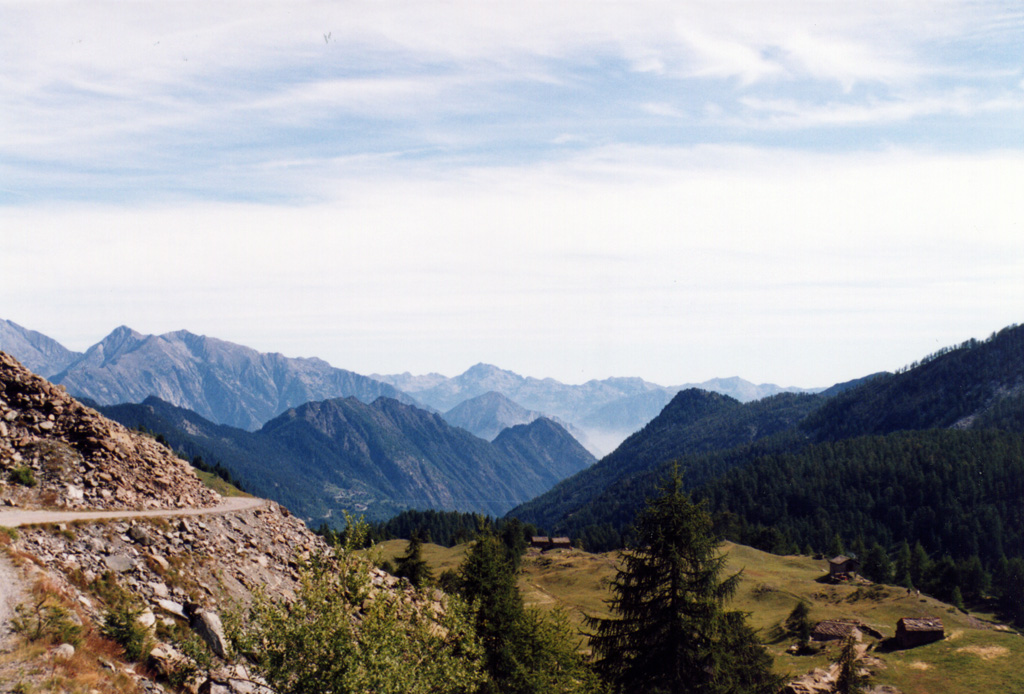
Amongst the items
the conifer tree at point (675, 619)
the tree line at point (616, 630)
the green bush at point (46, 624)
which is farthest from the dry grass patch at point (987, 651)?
the green bush at point (46, 624)

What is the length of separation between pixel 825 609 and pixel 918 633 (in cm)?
2147

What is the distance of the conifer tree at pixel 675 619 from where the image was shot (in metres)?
37.4

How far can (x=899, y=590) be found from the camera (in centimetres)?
10738

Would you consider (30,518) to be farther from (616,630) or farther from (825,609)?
(825,609)

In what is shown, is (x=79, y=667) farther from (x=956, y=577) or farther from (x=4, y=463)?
(x=956, y=577)

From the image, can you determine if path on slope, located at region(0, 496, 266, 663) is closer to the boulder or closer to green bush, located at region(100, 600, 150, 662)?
green bush, located at region(100, 600, 150, 662)

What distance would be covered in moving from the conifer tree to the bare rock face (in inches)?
1242

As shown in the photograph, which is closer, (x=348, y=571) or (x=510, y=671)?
(x=348, y=571)

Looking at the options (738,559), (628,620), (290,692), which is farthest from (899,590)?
(290,692)

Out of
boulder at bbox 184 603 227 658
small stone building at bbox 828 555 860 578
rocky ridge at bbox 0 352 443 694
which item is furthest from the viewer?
small stone building at bbox 828 555 860 578

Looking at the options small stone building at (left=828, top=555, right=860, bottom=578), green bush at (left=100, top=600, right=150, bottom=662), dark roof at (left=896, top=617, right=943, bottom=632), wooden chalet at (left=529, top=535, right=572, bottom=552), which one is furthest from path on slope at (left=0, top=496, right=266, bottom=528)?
wooden chalet at (left=529, top=535, right=572, bottom=552)

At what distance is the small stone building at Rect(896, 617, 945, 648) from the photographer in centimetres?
7575

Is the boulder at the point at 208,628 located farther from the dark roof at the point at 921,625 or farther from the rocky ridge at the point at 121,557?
the dark roof at the point at 921,625

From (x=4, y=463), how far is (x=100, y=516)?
9005 millimetres
